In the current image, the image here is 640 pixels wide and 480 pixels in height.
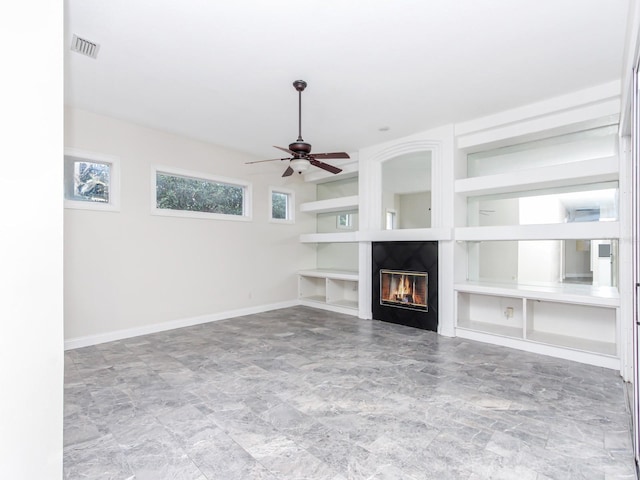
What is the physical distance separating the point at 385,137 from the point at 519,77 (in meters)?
2.18

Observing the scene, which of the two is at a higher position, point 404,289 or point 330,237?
point 330,237

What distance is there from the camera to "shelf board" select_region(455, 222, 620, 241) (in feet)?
11.9

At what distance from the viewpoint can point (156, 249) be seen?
5.07 m

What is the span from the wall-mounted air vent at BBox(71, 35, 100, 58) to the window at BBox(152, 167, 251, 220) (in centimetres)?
215

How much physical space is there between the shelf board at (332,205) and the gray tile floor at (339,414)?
2930 millimetres

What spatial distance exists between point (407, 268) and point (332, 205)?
215 cm

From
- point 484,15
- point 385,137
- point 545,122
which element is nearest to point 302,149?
point 484,15

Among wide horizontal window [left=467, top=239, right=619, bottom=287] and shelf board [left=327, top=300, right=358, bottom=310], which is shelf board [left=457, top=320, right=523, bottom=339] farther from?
shelf board [left=327, top=300, right=358, bottom=310]

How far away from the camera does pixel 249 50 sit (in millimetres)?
3010

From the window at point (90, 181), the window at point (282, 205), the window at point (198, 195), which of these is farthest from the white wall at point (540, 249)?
the window at point (90, 181)

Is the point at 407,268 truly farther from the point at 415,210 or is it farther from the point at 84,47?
the point at 84,47

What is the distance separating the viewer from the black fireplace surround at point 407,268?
5000 millimetres
